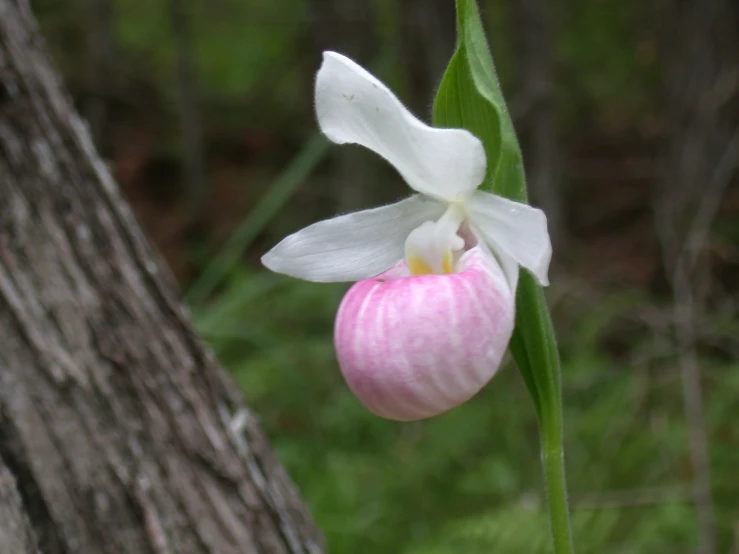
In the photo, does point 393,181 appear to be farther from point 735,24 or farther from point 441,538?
point 441,538

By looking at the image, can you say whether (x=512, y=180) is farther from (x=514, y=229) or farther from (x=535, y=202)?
(x=535, y=202)

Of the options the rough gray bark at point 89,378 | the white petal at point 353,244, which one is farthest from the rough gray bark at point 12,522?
the white petal at point 353,244

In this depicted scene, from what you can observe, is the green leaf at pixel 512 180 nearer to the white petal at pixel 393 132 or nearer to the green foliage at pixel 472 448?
the white petal at pixel 393 132

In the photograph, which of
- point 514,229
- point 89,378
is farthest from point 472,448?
point 514,229

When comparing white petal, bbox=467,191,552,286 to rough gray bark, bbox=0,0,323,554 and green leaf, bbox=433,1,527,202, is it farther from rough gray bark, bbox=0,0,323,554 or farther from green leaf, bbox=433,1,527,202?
rough gray bark, bbox=0,0,323,554

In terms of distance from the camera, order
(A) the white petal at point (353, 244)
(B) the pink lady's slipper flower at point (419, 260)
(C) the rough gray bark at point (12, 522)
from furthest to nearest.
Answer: (C) the rough gray bark at point (12, 522) < (A) the white petal at point (353, 244) < (B) the pink lady's slipper flower at point (419, 260)

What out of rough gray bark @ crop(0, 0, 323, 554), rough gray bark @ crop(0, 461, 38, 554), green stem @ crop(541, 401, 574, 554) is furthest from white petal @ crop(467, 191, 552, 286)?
rough gray bark @ crop(0, 461, 38, 554)

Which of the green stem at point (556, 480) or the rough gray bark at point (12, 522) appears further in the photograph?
the rough gray bark at point (12, 522)
